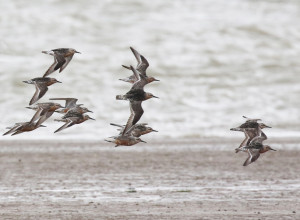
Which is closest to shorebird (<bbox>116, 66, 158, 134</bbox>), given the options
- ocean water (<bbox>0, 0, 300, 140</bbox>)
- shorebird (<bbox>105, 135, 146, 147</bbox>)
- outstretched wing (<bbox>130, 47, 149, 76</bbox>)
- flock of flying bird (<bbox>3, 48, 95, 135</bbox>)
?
outstretched wing (<bbox>130, 47, 149, 76</bbox>)

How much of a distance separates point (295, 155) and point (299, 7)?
21.9 metres

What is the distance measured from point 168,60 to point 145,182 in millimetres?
18551

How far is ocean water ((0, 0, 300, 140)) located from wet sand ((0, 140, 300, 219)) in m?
3.45

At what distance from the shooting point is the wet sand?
14.1 meters

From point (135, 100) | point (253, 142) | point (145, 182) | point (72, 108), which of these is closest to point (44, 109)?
point (72, 108)

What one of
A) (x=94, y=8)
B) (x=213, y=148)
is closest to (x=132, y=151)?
(x=213, y=148)

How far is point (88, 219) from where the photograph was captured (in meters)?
13.4

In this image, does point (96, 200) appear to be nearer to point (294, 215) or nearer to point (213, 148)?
point (294, 215)

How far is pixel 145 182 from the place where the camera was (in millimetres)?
17391

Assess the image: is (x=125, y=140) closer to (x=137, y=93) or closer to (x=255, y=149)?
(x=137, y=93)

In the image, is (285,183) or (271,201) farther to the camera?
(285,183)

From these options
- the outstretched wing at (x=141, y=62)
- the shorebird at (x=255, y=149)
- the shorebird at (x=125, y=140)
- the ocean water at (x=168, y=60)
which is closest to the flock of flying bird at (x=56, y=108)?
the shorebird at (x=125, y=140)

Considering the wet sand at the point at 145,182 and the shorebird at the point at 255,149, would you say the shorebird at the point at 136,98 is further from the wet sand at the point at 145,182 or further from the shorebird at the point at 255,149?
the wet sand at the point at 145,182

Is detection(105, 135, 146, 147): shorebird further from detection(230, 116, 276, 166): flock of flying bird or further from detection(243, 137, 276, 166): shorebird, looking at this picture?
detection(243, 137, 276, 166): shorebird
